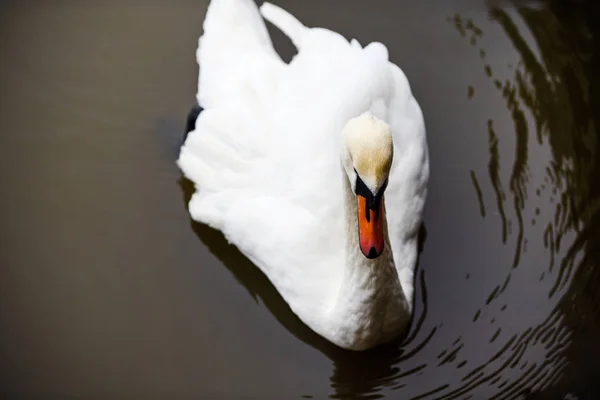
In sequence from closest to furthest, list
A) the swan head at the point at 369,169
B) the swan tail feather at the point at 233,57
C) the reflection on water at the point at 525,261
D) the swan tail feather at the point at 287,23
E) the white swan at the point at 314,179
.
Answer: the swan head at the point at 369,169 → the white swan at the point at 314,179 → the reflection on water at the point at 525,261 → the swan tail feather at the point at 233,57 → the swan tail feather at the point at 287,23

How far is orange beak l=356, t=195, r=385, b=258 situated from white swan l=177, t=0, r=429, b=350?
51 mm

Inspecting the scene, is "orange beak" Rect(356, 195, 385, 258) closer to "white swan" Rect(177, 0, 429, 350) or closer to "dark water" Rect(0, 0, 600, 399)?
"white swan" Rect(177, 0, 429, 350)

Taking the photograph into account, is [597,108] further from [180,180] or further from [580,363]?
[180,180]

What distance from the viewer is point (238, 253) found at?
11.8 feet

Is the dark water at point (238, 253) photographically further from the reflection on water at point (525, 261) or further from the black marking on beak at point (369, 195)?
the black marking on beak at point (369, 195)

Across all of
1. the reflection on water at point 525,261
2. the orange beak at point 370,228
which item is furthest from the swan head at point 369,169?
the reflection on water at point 525,261

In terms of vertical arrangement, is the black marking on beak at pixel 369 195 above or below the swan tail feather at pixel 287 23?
below

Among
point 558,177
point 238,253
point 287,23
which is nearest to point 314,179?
point 238,253

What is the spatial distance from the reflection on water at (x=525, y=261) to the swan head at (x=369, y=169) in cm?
76

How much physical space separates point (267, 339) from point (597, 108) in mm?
2047

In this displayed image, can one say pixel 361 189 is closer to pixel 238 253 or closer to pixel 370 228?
pixel 370 228

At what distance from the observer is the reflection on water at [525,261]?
10.6 feet

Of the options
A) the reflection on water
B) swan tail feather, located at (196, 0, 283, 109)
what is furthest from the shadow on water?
swan tail feather, located at (196, 0, 283, 109)

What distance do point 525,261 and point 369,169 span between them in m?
1.31
